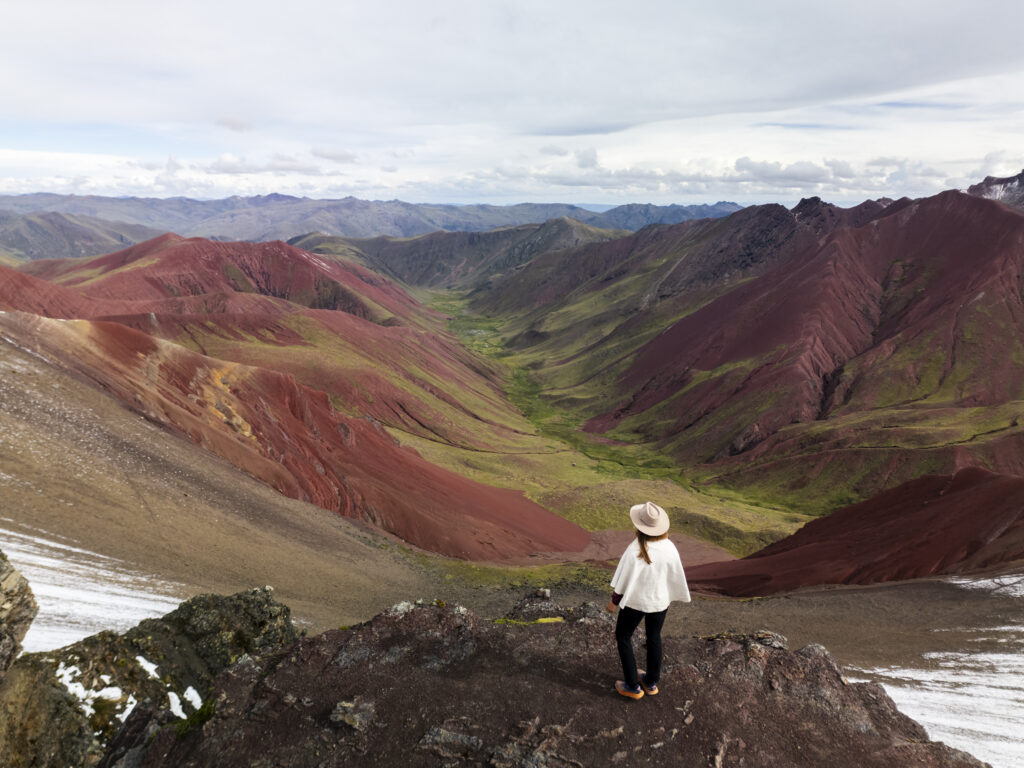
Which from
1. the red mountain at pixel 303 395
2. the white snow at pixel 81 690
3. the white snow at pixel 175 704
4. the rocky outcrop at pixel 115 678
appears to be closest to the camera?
the rocky outcrop at pixel 115 678

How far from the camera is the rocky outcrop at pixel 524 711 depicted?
8188 millimetres

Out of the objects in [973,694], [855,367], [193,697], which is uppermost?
[193,697]

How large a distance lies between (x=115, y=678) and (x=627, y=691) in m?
9.56

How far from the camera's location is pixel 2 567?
10.1 m

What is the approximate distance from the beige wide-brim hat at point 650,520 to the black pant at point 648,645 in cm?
136

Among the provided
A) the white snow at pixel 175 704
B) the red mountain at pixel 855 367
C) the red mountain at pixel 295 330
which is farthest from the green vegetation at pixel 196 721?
the red mountain at pixel 855 367

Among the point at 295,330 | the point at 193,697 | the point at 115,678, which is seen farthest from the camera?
the point at 295,330

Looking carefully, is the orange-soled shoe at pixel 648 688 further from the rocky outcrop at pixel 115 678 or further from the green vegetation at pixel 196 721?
the rocky outcrop at pixel 115 678

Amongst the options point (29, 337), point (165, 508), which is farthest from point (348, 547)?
point (29, 337)

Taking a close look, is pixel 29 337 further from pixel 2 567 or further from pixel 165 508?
pixel 2 567

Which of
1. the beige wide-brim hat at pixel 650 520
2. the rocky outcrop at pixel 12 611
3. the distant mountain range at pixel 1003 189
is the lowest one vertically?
the rocky outcrop at pixel 12 611

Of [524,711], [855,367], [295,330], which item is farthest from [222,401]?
[855,367]

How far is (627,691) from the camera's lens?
905 cm

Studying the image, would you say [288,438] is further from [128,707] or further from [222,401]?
[128,707]
